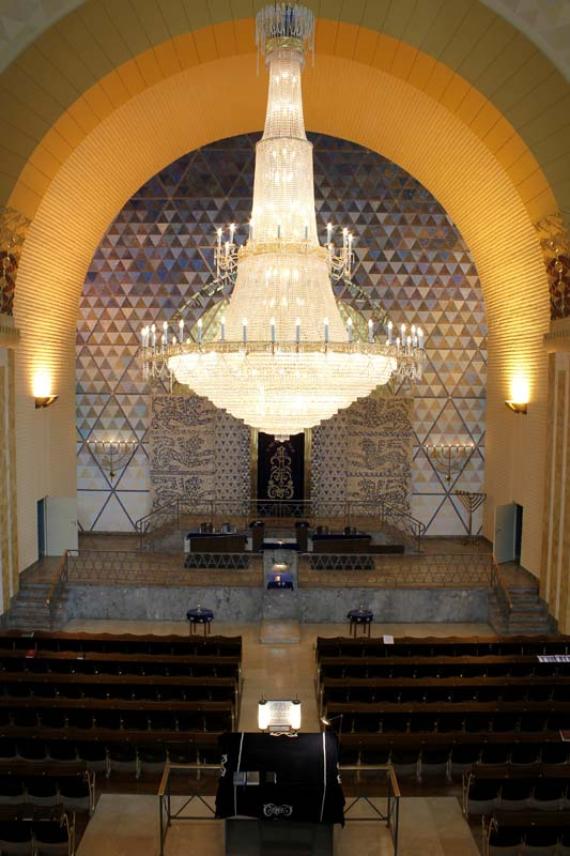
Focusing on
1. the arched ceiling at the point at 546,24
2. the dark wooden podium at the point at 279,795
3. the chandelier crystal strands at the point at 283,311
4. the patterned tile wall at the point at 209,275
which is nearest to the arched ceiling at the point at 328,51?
the arched ceiling at the point at 546,24

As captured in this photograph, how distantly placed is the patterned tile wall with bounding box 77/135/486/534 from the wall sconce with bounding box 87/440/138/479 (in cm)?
11

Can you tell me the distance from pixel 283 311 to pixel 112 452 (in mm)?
12638

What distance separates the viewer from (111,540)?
19.0 m

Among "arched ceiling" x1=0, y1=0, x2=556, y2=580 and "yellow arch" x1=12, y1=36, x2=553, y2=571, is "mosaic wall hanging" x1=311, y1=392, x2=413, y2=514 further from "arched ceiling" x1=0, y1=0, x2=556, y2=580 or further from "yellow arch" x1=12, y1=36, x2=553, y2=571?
"yellow arch" x1=12, y1=36, x2=553, y2=571

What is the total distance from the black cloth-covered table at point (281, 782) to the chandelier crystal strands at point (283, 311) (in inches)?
136

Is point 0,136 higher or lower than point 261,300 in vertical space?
higher

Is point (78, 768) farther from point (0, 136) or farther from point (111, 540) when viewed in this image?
point (111, 540)

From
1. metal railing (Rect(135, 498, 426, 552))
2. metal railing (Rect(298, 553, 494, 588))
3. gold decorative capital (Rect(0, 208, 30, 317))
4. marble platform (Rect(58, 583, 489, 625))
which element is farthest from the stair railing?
gold decorative capital (Rect(0, 208, 30, 317))

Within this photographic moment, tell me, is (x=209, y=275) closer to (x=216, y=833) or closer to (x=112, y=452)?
(x=112, y=452)

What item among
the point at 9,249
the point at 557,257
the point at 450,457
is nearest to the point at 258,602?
the point at 450,457

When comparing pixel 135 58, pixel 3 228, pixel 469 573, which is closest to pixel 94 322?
pixel 3 228

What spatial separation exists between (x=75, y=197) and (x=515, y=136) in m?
8.49

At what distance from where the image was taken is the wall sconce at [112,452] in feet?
64.1

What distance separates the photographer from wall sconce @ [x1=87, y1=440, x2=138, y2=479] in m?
19.5
